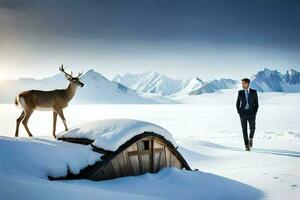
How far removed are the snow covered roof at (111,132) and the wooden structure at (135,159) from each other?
10 cm

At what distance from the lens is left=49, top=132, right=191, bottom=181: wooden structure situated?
27.1ft

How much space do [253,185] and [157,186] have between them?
262cm

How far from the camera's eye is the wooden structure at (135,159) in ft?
27.1

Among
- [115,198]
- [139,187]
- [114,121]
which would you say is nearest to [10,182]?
[115,198]

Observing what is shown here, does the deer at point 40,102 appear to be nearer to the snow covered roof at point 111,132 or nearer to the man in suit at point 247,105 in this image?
the snow covered roof at point 111,132

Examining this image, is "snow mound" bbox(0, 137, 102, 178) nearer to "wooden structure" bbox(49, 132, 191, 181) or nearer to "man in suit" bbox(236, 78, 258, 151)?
"wooden structure" bbox(49, 132, 191, 181)

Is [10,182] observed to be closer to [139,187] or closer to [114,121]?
[139,187]

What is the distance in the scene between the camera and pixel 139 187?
8.14 m

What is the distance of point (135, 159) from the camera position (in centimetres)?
930

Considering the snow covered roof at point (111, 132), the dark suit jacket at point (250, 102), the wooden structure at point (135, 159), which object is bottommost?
the wooden structure at point (135, 159)

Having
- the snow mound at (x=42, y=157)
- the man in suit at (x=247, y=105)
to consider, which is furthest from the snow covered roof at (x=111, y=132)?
the man in suit at (x=247, y=105)

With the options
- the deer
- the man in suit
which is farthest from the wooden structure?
the man in suit

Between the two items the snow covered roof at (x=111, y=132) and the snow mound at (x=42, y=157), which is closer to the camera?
the snow mound at (x=42, y=157)

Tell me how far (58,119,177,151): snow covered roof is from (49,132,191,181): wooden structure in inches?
4.0
